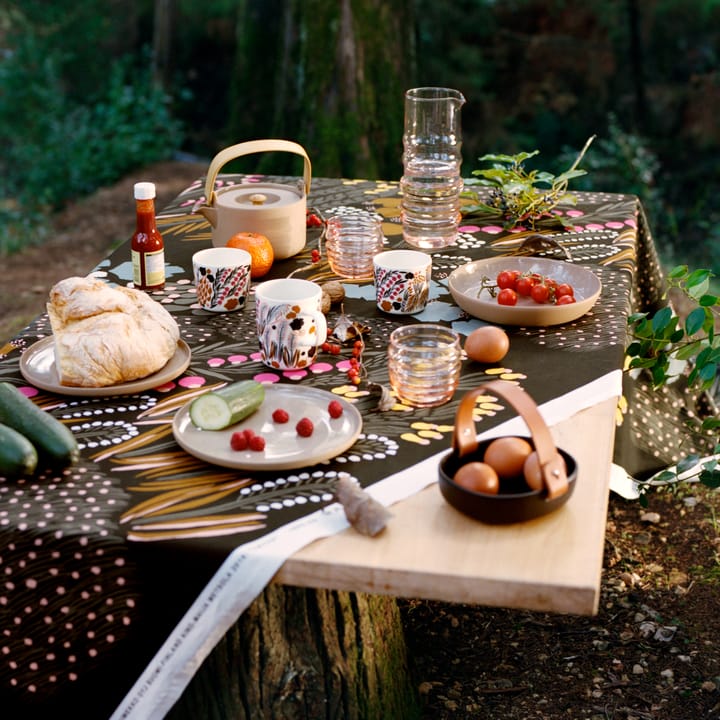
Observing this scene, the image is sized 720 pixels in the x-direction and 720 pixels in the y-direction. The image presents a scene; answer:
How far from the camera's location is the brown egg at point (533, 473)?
158 centimetres

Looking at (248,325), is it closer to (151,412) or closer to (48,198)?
(151,412)

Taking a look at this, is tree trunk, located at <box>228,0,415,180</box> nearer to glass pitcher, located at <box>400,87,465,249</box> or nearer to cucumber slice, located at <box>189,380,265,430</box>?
glass pitcher, located at <box>400,87,465,249</box>

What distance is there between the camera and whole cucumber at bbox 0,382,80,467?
174 cm

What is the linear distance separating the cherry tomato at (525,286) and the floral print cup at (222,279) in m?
0.61

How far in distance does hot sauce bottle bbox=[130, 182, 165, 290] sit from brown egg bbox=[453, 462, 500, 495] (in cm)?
114

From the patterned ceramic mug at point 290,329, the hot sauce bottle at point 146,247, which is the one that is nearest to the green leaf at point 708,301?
→ the patterned ceramic mug at point 290,329

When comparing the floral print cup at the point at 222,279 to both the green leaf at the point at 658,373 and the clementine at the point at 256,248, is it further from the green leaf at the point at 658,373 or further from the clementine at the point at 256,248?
the green leaf at the point at 658,373

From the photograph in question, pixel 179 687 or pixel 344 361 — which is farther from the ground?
pixel 344 361

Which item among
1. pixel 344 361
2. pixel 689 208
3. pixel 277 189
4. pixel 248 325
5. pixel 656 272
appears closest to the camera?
pixel 344 361

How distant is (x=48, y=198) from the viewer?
7.68 meters

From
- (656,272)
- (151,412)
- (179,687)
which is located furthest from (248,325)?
(656,272)

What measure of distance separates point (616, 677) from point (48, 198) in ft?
20.0

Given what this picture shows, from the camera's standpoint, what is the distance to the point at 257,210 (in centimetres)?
267

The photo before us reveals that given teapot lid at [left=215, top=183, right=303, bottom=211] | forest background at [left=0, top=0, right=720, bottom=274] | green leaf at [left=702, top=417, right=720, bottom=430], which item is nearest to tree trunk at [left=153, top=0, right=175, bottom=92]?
forest background at [left=0, top=0, right=720, bottom=274]
